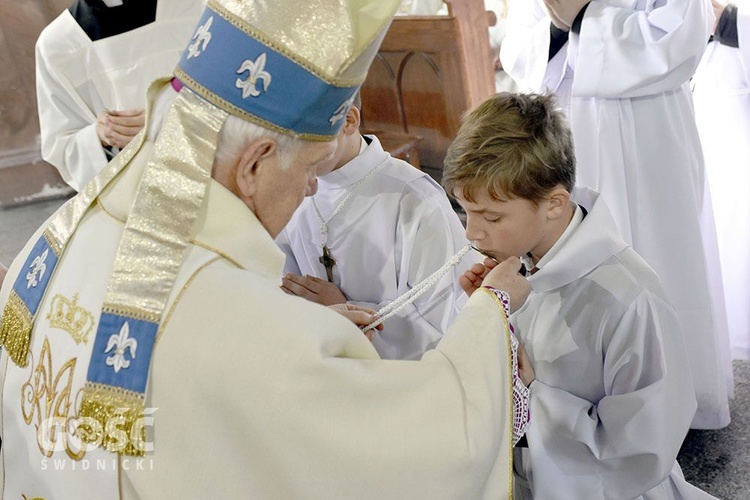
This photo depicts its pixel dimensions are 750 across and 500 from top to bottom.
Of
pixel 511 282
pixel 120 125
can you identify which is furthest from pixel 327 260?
pixel 120 125

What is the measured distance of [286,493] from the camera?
1.35m

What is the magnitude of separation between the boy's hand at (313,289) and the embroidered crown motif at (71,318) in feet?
3.25

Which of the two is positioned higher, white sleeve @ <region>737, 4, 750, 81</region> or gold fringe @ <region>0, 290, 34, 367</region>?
gold fringe @ <region>0, 290, 34, 367</region>

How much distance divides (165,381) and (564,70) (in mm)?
2589

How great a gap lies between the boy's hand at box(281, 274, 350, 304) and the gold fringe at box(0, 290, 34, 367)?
36.7 inches

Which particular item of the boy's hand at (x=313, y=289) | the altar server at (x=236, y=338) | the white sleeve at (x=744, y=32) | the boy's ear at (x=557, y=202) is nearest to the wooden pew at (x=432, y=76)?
the white sleeve at (x=744, y=32)

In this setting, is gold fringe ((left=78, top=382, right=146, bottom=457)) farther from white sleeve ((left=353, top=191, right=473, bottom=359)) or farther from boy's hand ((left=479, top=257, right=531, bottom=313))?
white sleeve ((left=353, top=191, right=473, bottom=359))

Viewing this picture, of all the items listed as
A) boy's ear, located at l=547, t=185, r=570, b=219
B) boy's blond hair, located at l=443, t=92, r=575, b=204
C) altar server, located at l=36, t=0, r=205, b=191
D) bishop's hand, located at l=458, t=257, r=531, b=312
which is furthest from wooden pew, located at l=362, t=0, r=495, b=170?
bishop's hand, located at l=458, t=257, r=531, b=312

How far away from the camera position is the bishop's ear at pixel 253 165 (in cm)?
144

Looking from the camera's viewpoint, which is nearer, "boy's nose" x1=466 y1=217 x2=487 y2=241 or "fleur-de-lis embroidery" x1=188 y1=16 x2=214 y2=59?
"fleur-de-lis embroidery" x1=188 y1=16 x2=214 y2=59

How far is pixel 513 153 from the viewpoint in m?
2.00

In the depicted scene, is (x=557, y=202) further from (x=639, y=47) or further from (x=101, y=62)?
(x=101, y=62)

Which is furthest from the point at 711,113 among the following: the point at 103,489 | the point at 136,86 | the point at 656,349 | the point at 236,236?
the point at 103,489

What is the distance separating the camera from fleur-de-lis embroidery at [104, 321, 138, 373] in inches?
53.7
